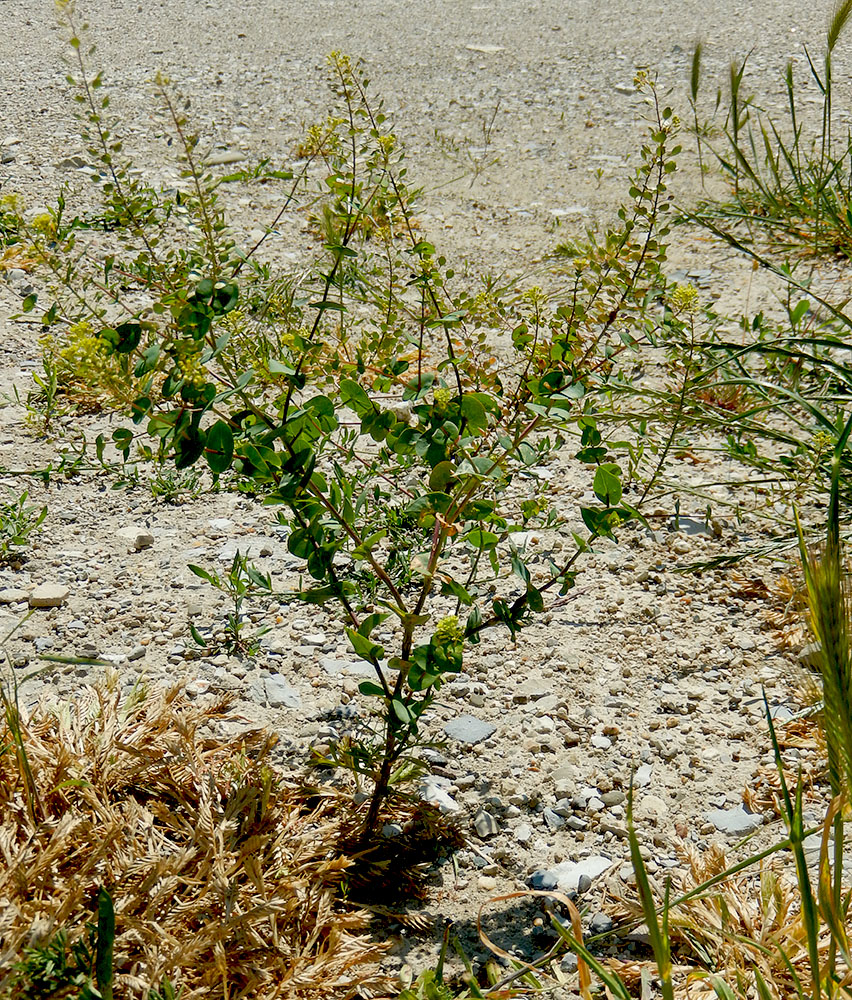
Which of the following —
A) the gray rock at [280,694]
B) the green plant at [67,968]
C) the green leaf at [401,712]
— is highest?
the green leaf at [401,712]

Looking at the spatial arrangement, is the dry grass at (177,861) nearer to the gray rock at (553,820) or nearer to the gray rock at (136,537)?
the gray rock at (553,820)

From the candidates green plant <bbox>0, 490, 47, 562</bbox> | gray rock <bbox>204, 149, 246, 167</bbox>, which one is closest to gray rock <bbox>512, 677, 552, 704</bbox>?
green plant <bbox>0, 490, 47, 562</bbox>

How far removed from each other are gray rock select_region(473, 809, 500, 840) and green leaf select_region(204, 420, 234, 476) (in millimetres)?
873

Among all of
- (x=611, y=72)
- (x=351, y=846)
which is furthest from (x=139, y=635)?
(x=611, y=72)

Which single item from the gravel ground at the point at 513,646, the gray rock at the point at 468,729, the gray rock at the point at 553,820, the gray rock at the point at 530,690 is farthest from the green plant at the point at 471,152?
the gray rock at the point at 553,820

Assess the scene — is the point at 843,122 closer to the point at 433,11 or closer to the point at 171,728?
the point at 433,11

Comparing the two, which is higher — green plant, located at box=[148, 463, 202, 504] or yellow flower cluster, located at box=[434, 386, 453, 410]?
yellow flower cluster, located at box=[434, 386, 453, 410]

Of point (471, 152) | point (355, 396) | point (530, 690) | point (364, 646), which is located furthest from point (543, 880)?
point (471, 152)

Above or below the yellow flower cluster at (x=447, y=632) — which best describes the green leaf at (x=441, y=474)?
above

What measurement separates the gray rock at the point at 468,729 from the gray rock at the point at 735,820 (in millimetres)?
474

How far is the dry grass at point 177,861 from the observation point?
1.50 metres

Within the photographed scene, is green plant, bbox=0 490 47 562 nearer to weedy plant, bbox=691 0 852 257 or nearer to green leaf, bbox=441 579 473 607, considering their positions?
green leaf, bbox=441 579 473 607

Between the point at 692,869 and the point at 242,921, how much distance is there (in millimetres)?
792

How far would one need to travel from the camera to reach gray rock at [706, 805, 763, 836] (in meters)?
1.92
